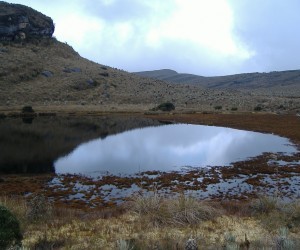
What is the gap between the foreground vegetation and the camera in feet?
30.0

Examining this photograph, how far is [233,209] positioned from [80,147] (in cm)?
1959

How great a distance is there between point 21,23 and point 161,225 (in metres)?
98.1

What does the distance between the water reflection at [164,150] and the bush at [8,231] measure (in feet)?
47.5

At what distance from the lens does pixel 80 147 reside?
31.0 meters

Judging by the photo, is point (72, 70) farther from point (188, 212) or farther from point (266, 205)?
point (188, 212)

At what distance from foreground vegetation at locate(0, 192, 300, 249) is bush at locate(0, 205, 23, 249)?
40 cm

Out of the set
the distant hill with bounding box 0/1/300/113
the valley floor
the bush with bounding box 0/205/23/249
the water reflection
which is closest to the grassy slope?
the distant hill with bounding box 0/1/300/113

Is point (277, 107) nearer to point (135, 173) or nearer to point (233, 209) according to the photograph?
point (135, 173)

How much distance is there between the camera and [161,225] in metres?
11.0

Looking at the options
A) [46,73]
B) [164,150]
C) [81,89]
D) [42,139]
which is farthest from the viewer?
[46,73]

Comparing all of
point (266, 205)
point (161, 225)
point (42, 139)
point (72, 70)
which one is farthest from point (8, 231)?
point (72, 70)

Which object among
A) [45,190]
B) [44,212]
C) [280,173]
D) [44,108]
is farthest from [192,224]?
[44,108]

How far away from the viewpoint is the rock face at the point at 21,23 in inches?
3703

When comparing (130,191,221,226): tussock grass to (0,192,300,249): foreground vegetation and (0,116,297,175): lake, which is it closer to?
(0,192,300,249): foreground vegetation
